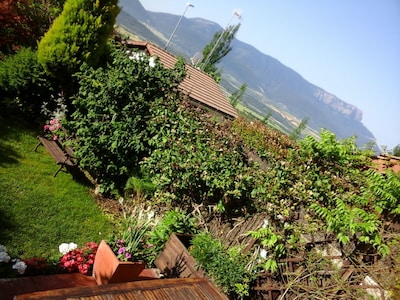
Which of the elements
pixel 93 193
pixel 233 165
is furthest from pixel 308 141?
pixel 93 193

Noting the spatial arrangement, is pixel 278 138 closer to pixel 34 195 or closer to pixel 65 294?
pixel 34 195

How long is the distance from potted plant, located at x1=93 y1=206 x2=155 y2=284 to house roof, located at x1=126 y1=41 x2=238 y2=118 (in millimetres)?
12650

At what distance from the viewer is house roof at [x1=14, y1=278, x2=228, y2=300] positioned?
2404 millimetres

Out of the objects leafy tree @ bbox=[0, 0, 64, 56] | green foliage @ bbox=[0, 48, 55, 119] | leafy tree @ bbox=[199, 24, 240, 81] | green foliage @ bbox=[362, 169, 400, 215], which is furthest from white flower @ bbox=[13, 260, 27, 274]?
leafy tree @ bbox=[199, 24, 240, 81]

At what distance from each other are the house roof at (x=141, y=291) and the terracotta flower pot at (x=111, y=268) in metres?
0.90

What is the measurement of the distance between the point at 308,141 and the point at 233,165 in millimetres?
1869

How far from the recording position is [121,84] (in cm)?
684

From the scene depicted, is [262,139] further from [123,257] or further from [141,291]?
[141,291]

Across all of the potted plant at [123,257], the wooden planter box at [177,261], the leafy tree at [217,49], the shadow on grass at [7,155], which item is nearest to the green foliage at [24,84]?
the shadow on grass at [7,155]

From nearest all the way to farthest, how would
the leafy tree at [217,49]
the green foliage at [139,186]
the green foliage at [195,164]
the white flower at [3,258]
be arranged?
the white flower at [3,258], the green foliage at [195,164], the green foliage at [139,186], the leafy tree at [217,49]

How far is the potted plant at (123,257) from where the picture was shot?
13.1 feet

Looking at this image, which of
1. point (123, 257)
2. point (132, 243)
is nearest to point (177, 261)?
point (132, 243)

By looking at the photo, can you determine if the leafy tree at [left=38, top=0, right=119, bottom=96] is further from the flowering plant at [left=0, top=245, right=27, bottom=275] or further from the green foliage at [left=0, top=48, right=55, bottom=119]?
the flowering plant at [left=0, top=245, right=27, bottom=275]

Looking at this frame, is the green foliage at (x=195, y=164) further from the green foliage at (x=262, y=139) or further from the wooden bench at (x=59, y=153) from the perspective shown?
the green foliage at (x=262, y=139)
